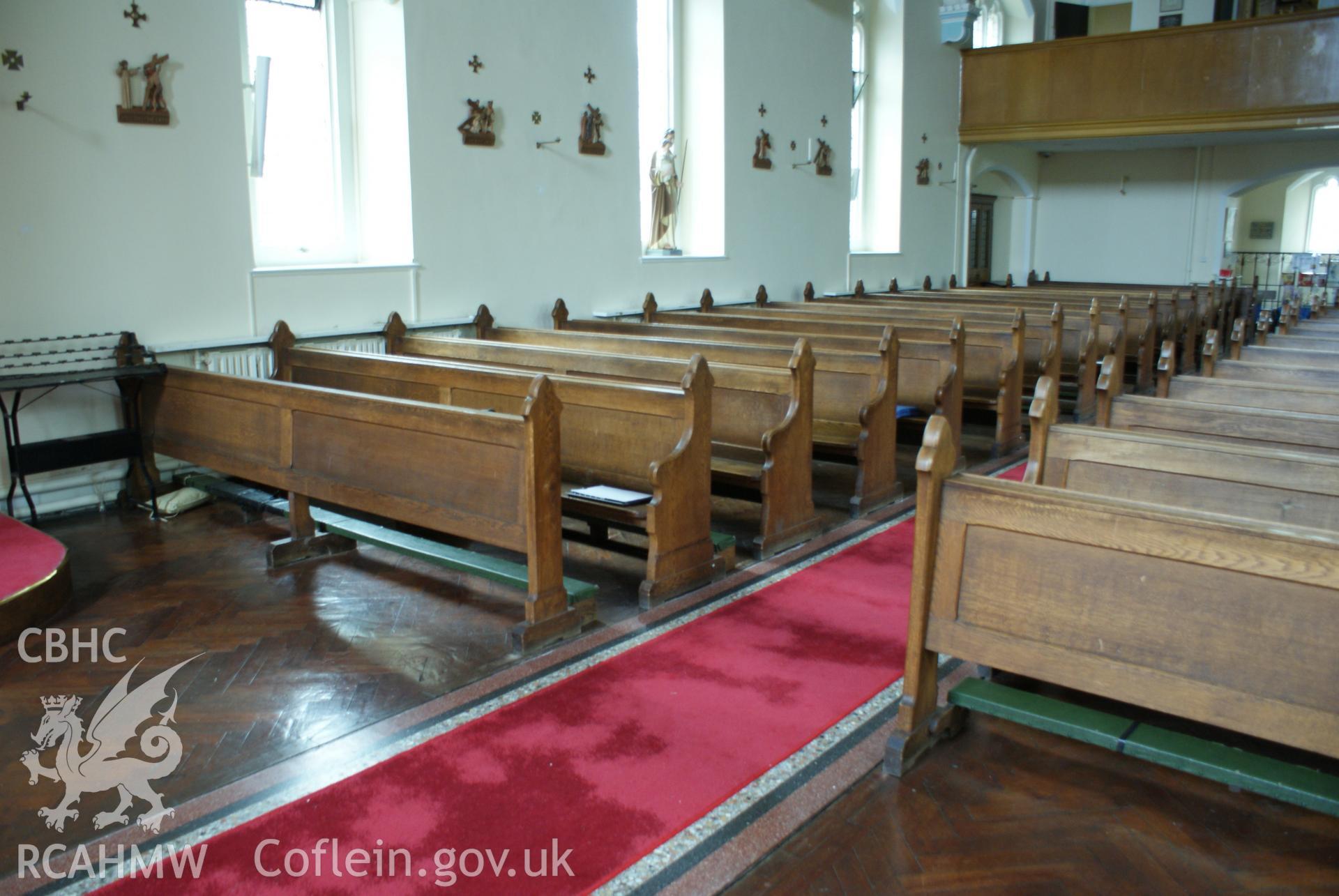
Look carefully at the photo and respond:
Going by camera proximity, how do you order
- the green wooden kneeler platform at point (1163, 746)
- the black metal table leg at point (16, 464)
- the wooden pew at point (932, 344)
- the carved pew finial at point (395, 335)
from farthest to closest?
the carved pew finial at point (395, 335)
the wooden pew at point (932, 344)
the black metal table leg at point (16, 464)
the green wooden kneeler platform at point (1163, 746)

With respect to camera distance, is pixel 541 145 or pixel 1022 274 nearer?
pixel 541 145

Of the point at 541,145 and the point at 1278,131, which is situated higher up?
the point at 1278,131

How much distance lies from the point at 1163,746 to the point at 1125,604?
0.38 metres

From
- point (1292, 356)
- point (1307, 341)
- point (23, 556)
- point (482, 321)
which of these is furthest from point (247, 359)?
point (1307, 341)

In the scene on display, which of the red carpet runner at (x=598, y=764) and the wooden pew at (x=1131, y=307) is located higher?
the wooden pew at (x=1131, y=307)

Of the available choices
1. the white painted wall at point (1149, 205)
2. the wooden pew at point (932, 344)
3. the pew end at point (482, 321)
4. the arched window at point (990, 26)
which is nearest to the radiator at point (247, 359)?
the pew end at point (482, 321)

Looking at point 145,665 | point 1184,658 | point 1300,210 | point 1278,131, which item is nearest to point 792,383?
point 1184,658

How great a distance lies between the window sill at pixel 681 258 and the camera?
8844 mm

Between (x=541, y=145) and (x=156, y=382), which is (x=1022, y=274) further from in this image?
(x=156, y=382)

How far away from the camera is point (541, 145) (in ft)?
24.9

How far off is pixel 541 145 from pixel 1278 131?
31.8ft

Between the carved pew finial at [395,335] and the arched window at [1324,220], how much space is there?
20.6 metres

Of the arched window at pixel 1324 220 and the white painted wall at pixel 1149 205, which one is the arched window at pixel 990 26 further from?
the arched window at pixel 1324 220

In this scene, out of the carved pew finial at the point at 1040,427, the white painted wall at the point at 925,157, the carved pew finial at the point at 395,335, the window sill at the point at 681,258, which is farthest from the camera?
the white painted wall at the point at 925,157
